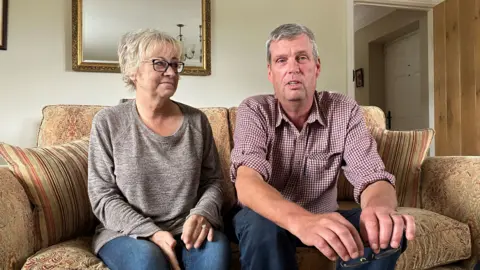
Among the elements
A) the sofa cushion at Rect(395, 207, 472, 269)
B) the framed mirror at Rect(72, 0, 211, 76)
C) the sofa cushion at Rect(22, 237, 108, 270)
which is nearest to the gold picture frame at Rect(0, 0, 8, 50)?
the framed mirror at Rect(72, 0, 211, 76)

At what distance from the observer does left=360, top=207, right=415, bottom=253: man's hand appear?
848 mm

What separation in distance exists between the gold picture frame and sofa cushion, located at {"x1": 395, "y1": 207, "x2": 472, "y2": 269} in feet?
7.38

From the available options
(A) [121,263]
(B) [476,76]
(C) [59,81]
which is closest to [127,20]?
(C) [59,81]

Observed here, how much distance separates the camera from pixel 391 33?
4.52m

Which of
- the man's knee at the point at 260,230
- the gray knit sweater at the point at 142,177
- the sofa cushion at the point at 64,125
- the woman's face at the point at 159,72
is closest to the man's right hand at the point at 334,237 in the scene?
the man's knee at the point at 260,230

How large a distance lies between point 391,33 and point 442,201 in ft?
10.7

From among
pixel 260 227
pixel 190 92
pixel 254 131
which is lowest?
pixel 260 227

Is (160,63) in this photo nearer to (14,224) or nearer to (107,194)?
(107,194)

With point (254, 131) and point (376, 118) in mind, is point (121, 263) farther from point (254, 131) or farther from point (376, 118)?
point (376, 118)

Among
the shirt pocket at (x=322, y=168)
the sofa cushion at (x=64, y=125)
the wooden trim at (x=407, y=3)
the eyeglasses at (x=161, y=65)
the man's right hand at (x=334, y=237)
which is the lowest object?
the man's right hand at (x=334, y=237)

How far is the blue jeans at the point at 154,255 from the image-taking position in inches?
42.2

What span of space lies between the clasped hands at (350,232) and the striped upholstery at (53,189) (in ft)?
2.60

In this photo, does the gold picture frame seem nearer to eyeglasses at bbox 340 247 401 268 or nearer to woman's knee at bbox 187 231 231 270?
woman's knee at bbox 187 231 231 270

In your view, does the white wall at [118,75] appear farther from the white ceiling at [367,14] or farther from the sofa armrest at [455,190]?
the white ceiling at [367,14]
